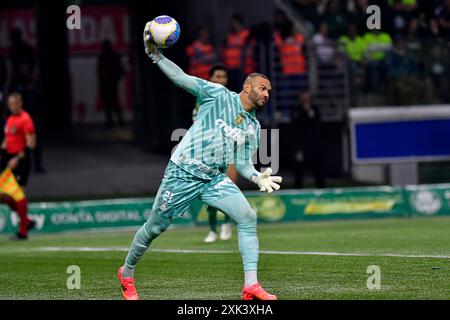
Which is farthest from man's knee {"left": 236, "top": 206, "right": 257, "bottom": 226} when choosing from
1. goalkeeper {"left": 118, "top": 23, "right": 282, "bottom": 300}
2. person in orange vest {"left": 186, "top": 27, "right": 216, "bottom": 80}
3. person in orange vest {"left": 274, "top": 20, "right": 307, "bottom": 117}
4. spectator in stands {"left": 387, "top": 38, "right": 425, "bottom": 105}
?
spectator in stands {"left": 387, "top": 38, "right": 425, "bottom": 105}

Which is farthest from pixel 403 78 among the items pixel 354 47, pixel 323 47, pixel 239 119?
pixel 239 119

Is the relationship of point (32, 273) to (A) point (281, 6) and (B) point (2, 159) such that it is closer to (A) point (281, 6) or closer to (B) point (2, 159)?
(B) point (2, 159)

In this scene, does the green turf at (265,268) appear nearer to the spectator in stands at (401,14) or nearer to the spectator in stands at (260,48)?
the spectator in stands at (260,48)

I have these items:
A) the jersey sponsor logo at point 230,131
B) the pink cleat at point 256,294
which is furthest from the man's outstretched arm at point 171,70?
the pink cleat at point 256,294

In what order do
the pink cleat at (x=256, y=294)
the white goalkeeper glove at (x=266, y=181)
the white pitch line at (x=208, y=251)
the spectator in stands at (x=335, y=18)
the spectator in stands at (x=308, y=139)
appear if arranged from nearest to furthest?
the pink cleat at (x=256, y=294) < the white goalkeeper glove at (x=266, y=181) < the white pitch line at (x=208, y=251) < the spectator in stands at (x=308, y=139) < the spectator in stands at (x=335, y=18)

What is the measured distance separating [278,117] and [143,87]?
17.1 ft

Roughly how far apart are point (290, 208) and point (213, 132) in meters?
14.3

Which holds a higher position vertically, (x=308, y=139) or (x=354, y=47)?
(x=354, y=47)

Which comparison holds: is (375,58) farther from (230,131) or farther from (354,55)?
(230,131)

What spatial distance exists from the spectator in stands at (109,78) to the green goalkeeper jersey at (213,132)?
837 inches

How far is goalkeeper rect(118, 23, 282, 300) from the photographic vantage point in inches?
444

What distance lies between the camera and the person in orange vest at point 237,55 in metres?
28.2

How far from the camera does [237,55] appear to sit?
92.6 feet
